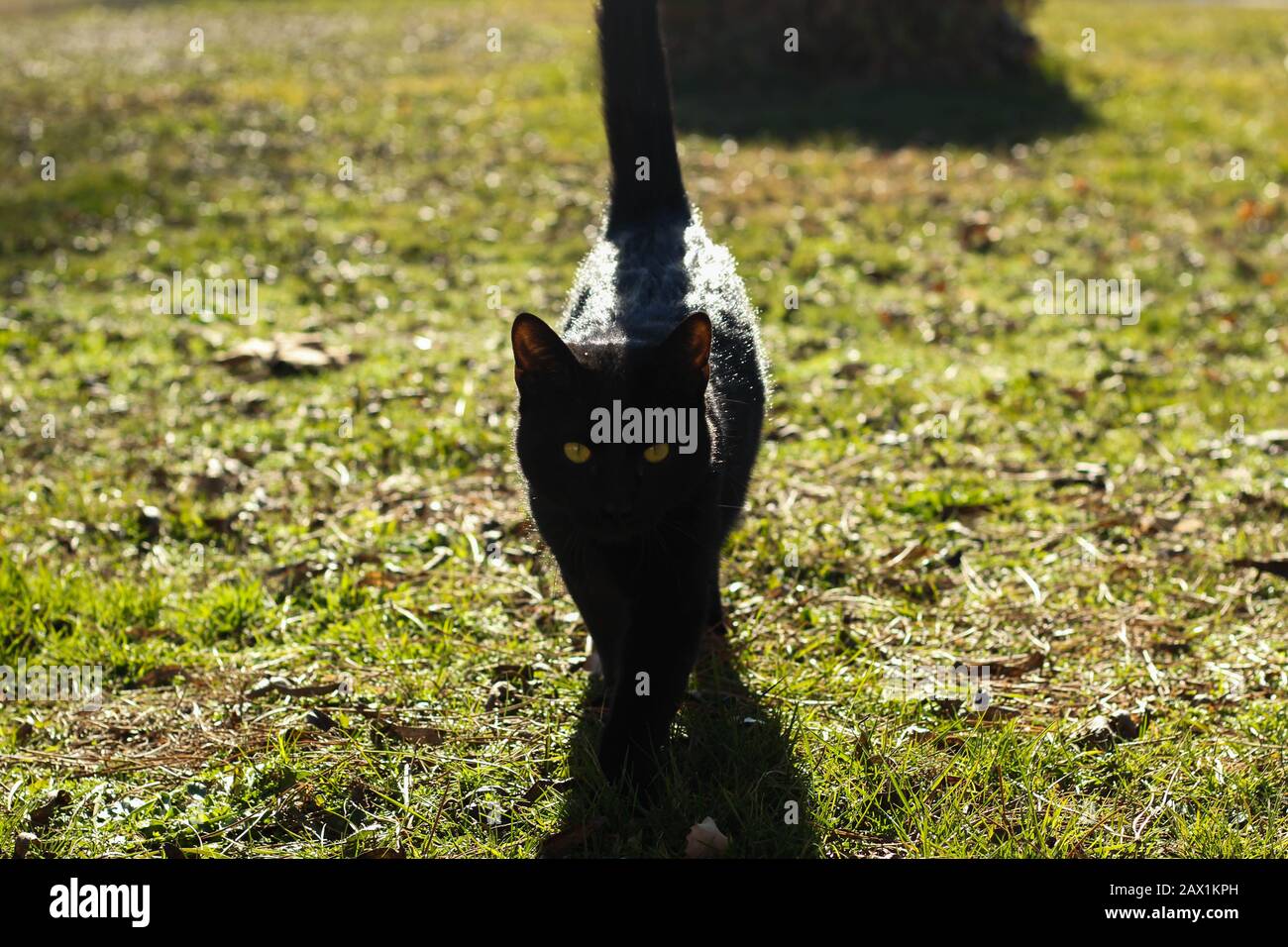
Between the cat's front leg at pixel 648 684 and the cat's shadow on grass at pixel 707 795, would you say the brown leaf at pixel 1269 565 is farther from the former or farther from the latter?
the cat's front leg at pixel 648 684

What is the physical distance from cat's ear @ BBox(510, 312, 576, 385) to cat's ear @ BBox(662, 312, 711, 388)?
0.27 m

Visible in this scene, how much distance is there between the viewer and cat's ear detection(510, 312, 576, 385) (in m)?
3.25

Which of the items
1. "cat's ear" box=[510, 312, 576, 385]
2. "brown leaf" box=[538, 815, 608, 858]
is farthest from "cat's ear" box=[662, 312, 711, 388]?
"brown leaf" box=[538, 815, 608, 858]

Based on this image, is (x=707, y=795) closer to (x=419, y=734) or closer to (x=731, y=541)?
(x=419, y=734)

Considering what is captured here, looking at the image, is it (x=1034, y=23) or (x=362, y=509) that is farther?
(x=1034, y=23)

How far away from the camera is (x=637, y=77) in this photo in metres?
4.57

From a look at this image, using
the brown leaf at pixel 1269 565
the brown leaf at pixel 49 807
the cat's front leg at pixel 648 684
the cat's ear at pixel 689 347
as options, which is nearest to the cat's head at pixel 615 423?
the cat's ear at pixel 689 347

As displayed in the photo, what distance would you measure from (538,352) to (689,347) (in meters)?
0.42

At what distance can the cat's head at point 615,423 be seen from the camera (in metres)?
3.23

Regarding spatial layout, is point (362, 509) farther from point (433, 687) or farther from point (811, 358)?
point (811, 358)

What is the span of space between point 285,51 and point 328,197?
9097mm

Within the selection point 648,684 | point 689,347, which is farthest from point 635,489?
point 648,684

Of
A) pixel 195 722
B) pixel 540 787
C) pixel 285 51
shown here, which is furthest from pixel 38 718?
pixel 285 51

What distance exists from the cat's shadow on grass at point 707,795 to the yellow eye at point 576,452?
0.83 metres
